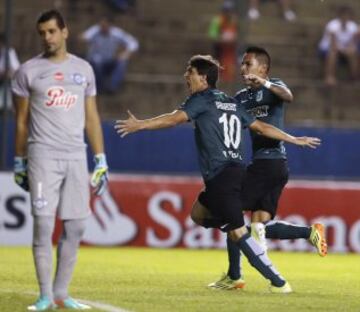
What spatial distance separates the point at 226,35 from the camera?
24.9 m

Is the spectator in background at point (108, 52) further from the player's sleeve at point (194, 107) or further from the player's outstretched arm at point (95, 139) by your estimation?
the player's outstretched arm at point (95, 139)

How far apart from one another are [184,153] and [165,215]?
2352mm

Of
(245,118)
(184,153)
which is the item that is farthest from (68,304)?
(184,153)

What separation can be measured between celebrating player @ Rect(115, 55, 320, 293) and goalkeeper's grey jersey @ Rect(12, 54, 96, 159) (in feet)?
5.58

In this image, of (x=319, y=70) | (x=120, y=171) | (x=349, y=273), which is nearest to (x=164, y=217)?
(x=120, y=171)

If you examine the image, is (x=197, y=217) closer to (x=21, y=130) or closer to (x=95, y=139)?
(x=95, y=139)

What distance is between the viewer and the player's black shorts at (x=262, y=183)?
12.2 meters

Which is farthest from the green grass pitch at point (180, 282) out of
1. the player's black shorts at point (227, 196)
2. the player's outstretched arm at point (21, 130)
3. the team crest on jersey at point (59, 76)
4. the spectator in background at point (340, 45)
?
the spectator in background at point (340, 45)

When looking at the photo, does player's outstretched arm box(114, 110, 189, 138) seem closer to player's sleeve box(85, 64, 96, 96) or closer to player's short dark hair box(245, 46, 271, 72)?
player's sleeve box(85, 64, 96, 96)

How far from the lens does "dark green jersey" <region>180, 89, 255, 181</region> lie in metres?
11.2

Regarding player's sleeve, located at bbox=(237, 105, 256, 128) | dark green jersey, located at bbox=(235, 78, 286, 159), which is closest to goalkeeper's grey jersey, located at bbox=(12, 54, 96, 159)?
player's sleeve, located at bbox=(237, 105, 256, 128)

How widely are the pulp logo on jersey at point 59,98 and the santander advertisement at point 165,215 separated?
9.73 m

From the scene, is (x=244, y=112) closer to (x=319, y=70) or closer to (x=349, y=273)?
(x=349, y=273)

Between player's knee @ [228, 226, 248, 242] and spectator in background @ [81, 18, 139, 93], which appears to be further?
spectator in background @ [81, 18, 139, 93]
